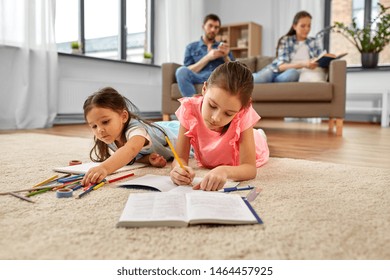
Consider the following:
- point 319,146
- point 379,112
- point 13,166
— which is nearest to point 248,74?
point 13,166

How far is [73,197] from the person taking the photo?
948mm

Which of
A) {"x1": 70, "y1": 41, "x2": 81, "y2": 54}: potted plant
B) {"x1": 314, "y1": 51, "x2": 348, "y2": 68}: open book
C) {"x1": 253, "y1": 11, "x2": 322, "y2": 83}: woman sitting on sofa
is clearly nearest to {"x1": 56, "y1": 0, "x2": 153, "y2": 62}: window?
{"x1": 70, "y1": 41, "x2": 81, "y2": 54}: potted plant

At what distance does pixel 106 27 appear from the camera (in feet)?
14.7

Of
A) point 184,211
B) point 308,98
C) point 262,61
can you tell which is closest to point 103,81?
point 262,61

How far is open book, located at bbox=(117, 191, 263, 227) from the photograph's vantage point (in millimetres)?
713

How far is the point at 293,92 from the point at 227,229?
7.87 feet

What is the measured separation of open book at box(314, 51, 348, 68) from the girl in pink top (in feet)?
5.36

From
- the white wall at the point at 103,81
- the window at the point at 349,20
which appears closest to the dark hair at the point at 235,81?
the white wall at the point at 103,81

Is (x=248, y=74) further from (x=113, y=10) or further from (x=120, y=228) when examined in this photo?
(x=113, y=10)

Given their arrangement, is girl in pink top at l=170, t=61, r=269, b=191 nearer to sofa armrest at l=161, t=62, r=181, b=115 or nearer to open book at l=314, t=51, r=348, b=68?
open book at l=314, t=51, r=348, b=68

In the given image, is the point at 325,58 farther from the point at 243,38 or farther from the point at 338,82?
the point at 243,38

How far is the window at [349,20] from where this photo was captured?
184 inches

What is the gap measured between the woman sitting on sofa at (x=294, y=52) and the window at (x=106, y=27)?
2093 mm

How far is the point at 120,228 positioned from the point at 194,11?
490 centimetres
